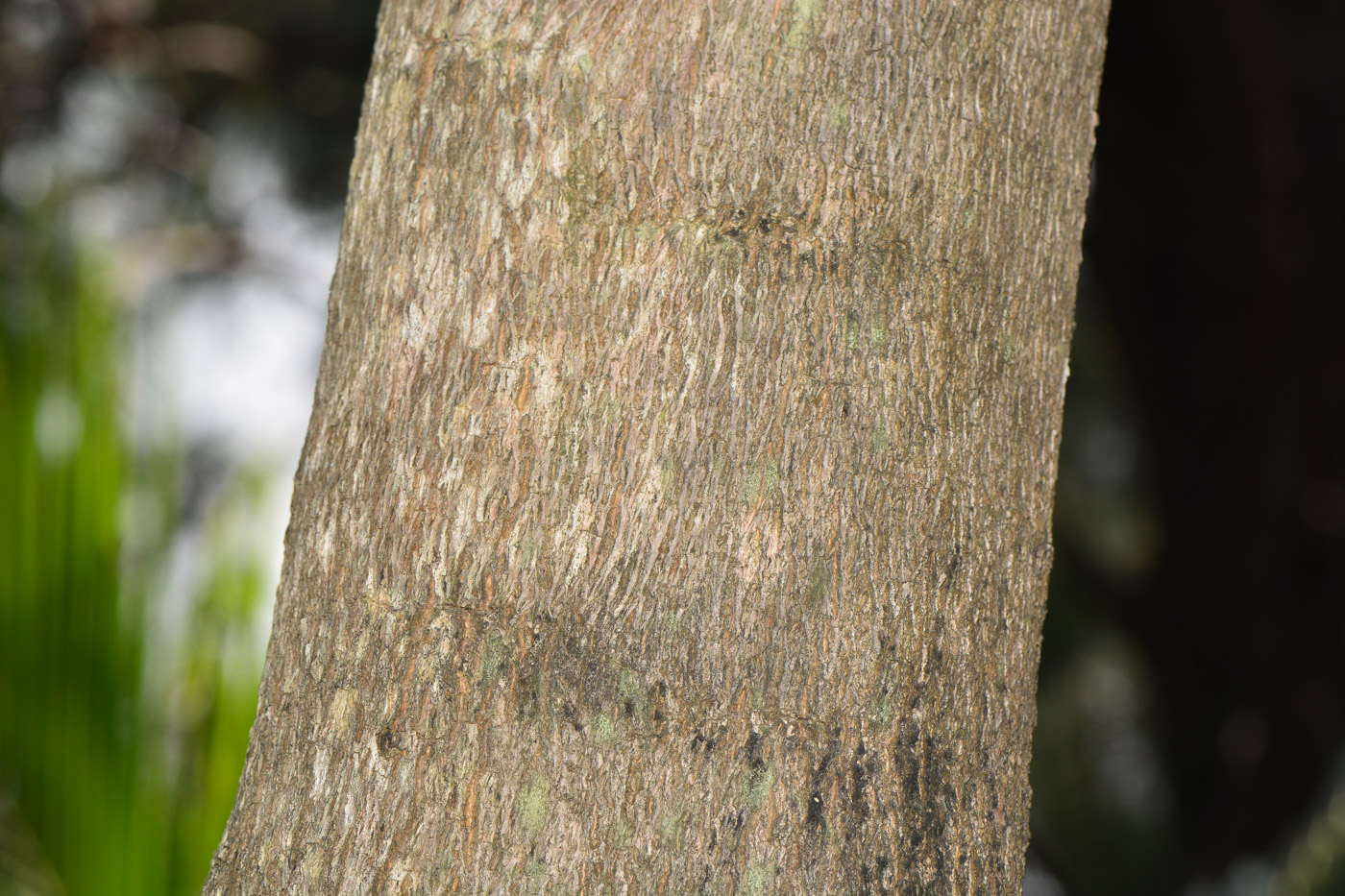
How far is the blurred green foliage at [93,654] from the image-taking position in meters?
1.14

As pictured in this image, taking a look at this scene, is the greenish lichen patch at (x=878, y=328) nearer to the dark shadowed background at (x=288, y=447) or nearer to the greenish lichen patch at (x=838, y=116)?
the greenish lichen patch at (x=838, y=116)

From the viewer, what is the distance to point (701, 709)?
0.52 metres

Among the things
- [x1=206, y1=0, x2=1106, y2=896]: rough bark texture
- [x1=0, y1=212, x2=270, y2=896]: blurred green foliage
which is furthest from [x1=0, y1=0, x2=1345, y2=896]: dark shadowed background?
[x1=206, y1=0, x2=1106, y2=896]: rough bark texture

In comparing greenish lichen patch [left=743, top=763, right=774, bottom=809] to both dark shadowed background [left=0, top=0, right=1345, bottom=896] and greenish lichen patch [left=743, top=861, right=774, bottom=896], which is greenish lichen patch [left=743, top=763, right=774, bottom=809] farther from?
dark shadowed background [left=0, top=0, right=1345, bottom=896]

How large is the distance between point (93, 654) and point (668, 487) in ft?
2.85

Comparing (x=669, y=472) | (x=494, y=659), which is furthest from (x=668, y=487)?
(x=494, y=659)

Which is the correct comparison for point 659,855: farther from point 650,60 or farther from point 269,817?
point 650,60

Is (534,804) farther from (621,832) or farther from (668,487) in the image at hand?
(668,487)

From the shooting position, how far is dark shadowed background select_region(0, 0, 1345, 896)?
1.19 metres

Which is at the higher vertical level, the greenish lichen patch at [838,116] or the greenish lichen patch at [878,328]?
the greenish lichen patch at [838,116]

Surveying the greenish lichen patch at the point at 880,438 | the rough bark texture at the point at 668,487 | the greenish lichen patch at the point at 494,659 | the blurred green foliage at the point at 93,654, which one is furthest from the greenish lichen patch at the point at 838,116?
the blurred green foliage at the point at 93,654

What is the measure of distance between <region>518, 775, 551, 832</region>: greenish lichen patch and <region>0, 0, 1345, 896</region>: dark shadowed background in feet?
2.55

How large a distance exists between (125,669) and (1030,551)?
0.92 meters

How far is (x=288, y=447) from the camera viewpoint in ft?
5.82
